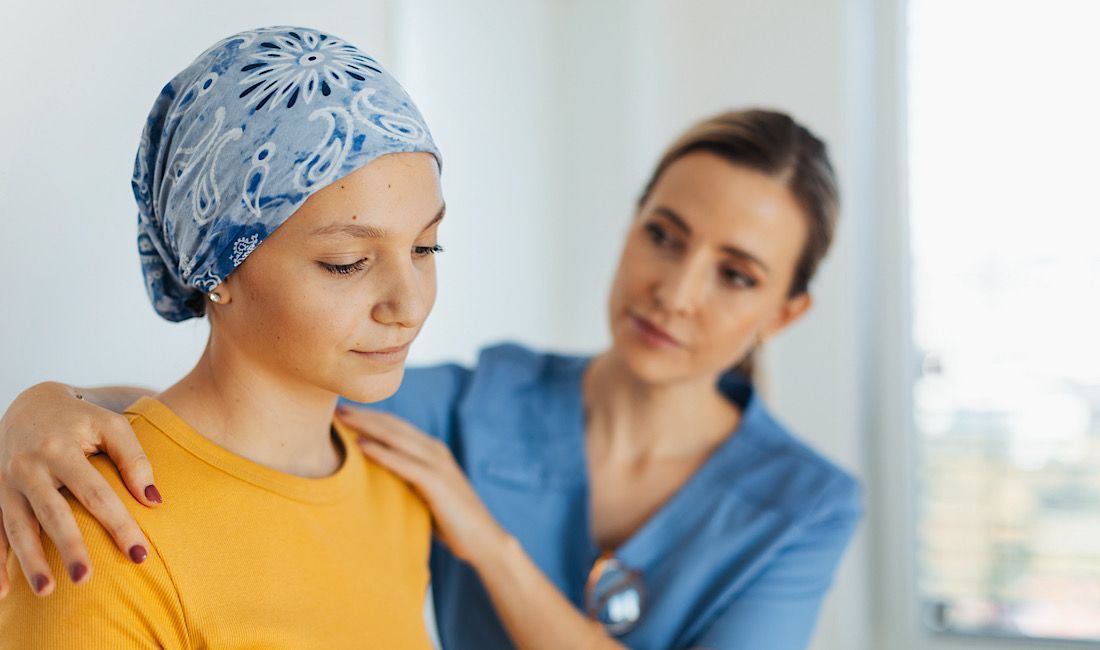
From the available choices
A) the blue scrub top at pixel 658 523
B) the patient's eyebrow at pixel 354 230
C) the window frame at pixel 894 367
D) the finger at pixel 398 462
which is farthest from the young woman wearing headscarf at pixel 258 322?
the window frame at pixel 894 367

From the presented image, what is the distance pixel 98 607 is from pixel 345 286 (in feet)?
0.97

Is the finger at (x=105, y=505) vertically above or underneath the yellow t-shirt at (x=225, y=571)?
above

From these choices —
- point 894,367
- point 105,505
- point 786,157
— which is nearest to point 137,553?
point 105,505

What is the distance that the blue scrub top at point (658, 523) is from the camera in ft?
4.49

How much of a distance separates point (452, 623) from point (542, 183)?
1192 millimetres

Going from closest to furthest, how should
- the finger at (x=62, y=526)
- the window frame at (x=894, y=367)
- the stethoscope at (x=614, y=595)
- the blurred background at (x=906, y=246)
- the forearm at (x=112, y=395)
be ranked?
the finger at (x=62, y=526), the forearm at (x=112, y=395), the stethoscope at (x=614, y=595), the blurred background at (x=906, y=246), the window frame at (x=894, y=367)

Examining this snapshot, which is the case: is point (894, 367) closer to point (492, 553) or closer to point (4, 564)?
point (492, 553)

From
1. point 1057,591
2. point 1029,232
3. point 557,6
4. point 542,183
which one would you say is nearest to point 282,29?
point 542,183

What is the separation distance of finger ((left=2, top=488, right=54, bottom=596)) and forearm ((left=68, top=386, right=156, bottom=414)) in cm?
15

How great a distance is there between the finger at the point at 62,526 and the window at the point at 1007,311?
81.6 inches

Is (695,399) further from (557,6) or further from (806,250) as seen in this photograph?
(557,6)

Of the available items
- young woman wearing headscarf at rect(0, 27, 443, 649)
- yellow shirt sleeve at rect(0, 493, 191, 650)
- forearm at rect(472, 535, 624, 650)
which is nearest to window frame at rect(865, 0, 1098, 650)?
forearm at rect(472, 535, 624, 650)

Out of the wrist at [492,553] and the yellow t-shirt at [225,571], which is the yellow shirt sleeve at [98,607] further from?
the wrist at [492,553]

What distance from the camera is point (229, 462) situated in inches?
34.9
